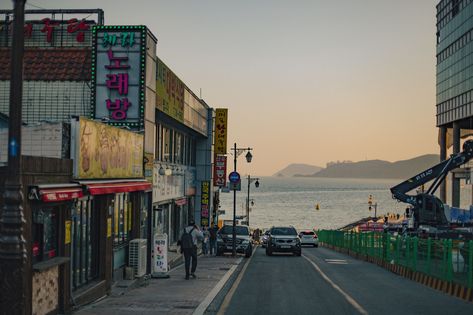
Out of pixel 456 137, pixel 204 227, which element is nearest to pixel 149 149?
pixel 204 227

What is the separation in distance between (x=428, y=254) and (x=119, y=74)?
1220 cm

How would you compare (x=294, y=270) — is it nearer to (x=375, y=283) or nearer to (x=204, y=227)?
(x=375, y=283)

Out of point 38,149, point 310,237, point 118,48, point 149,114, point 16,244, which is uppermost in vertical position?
point 118,48

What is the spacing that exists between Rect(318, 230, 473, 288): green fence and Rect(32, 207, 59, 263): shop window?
36.8 feet

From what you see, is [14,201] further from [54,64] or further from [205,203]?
[205,203]

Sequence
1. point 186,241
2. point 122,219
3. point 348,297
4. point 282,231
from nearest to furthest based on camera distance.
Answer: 1. point 348,297
2. point 122,219
3. point 186,241
4. point 282,231

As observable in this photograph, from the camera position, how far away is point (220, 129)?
46062 millimetres

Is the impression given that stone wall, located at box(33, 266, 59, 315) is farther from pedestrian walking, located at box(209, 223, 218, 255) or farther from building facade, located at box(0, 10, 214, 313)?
pedestrian walking, located at box(209, 223, 218, 255)

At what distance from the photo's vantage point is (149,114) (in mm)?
22797

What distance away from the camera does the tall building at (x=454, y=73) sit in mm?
72625

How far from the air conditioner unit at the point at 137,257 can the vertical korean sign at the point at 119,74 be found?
4.17 m

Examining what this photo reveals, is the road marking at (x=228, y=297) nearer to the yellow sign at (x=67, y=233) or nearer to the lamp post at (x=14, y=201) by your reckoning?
the yellow sign at (x=67, y=233)

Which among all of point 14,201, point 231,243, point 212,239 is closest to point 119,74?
point 14,201

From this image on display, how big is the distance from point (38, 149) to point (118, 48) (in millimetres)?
8925
